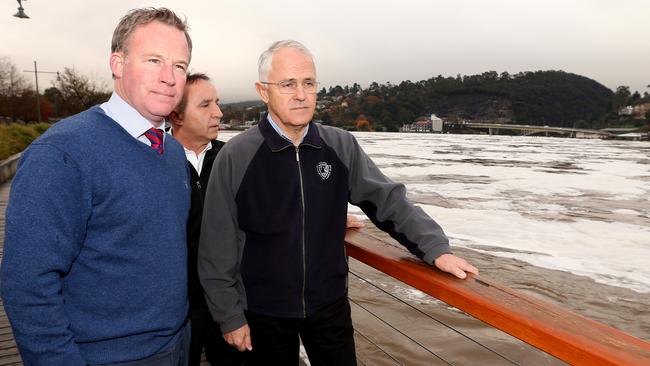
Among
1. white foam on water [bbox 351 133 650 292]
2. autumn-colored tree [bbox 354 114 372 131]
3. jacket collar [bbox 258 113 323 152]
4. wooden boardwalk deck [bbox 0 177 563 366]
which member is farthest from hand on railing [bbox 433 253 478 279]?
autumn-colored tree [bbox 354 114 372 131]

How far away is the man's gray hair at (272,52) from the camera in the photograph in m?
1.75

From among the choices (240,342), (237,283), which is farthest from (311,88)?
(240,342)

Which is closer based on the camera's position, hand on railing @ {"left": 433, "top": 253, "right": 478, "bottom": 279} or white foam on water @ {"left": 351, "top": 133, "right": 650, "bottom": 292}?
hand on railing @ {"left": 433, "top": 253, "right": 478, "bottom": 279}

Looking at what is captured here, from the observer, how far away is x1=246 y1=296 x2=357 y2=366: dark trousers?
1.79 m

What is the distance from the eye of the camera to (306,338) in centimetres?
184

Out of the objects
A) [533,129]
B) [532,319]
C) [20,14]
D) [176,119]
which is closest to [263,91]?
[176,119]

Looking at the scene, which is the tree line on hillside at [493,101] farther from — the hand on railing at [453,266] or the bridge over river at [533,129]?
the hand on railing at [453,266]

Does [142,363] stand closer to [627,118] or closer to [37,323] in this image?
[37,323]

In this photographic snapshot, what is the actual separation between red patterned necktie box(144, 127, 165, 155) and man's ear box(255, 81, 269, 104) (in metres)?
0.53

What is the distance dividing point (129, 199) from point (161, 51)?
1.47ft

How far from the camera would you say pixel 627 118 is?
116 m

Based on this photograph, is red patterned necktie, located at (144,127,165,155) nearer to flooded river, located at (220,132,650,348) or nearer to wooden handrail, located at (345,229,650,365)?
wooden handrail, located at (345,229,650,365)

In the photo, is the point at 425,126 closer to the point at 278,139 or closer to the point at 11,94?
the point at 11,94

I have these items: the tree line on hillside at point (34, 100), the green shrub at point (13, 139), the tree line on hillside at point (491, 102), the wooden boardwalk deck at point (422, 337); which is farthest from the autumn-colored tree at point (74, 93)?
the tree line on hillside at point (491, 102)
